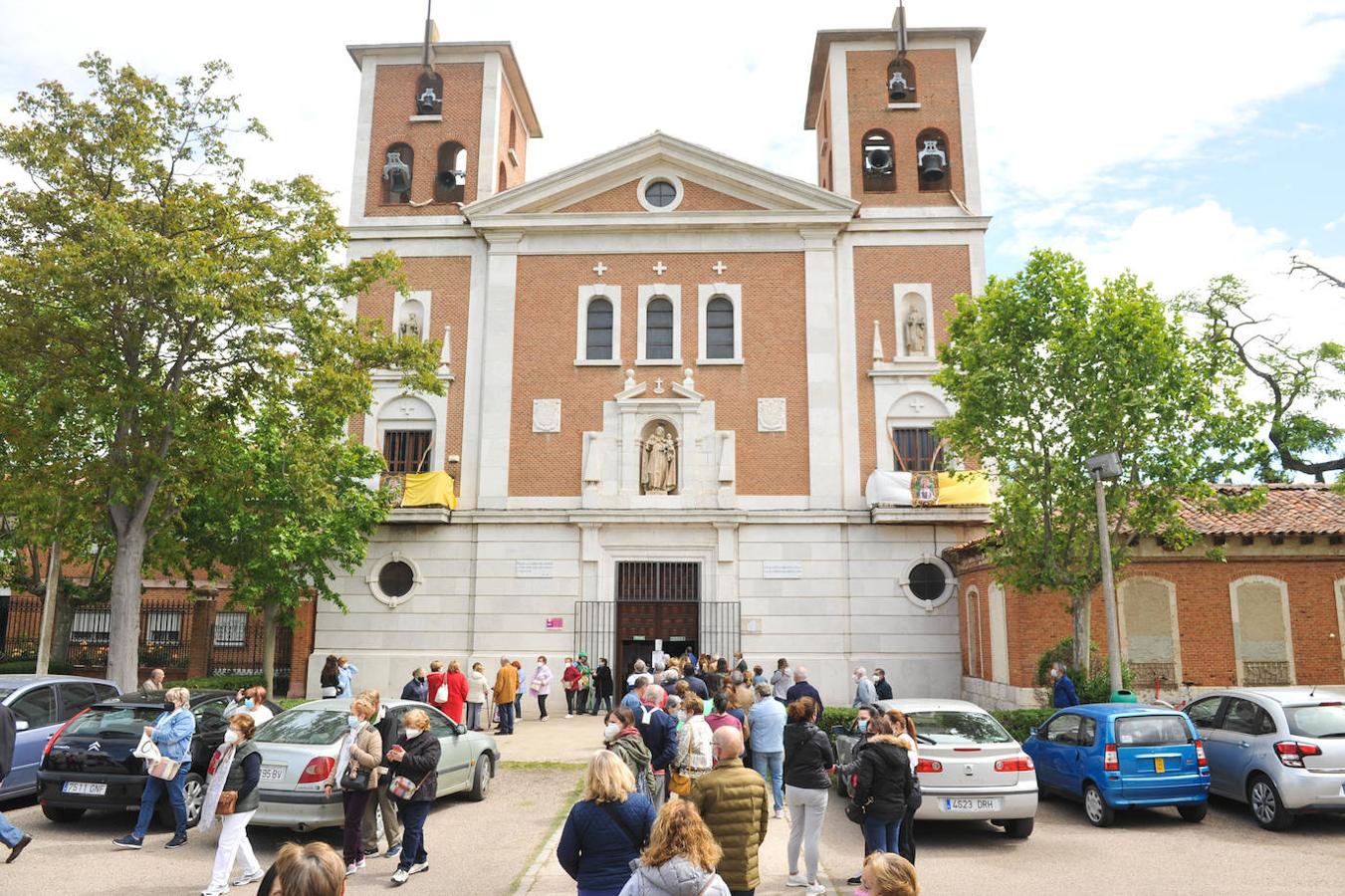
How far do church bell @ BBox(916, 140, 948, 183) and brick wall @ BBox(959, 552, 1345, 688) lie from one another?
12302 mm

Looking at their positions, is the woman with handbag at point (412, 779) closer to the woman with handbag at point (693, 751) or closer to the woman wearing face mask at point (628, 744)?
the woman wearing face mask at point (628, 744)

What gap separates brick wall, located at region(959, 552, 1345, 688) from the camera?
20359mm

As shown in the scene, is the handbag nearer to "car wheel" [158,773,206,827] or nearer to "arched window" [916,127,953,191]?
"car wheel" [158,773,206,827]

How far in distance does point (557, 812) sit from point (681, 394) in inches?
596

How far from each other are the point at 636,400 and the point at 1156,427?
13042mm

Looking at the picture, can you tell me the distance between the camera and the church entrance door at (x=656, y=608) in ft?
82.9

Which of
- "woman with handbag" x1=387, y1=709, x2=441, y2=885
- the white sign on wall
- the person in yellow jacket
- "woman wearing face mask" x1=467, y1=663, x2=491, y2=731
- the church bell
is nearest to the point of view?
"woman with handbag" x1=387, y1=709, x2=441, y2=885

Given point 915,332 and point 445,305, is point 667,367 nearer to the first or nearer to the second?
point 445,305

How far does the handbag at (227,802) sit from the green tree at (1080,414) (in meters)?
14.1

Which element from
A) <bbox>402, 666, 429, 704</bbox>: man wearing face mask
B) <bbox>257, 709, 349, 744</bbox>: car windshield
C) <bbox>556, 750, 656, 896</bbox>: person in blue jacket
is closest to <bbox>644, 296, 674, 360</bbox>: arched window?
<bbox>402, 666, 429, 704</bbox>: man wearing face mask

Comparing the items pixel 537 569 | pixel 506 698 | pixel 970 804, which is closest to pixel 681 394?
pixel 537 569

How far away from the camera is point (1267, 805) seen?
452 inches

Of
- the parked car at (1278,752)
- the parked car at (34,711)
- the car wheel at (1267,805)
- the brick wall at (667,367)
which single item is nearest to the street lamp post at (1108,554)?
the parked car at (1278,752)

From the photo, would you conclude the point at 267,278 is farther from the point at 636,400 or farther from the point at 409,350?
the point at 636,400
